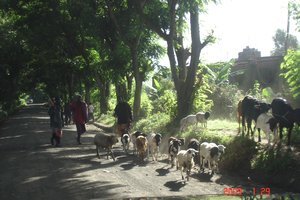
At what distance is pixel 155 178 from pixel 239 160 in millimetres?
2769

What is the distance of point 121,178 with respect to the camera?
478 inches

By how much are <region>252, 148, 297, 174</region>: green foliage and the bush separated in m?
0.34

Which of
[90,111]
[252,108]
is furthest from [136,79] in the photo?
[252,108]

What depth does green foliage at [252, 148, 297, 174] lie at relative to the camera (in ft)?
38.3

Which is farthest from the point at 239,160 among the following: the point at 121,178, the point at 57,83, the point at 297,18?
the point at 57,83

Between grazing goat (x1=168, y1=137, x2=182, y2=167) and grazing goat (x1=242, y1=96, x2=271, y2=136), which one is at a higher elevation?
grazing goat (x1=242, y1=96, x2=271, y2=136)

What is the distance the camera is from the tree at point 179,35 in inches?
826

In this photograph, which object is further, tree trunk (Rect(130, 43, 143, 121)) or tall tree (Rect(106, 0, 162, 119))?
tree trunk (Rect(130, 43, 143, 121))

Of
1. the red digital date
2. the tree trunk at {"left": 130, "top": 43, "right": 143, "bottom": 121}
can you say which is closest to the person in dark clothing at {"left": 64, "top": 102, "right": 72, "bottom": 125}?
the tree trunk at {"left": 130, "top": 43, "right": 143, "bottom": 121}

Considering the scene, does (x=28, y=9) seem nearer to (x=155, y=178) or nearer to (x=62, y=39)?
(x=62, y=39)

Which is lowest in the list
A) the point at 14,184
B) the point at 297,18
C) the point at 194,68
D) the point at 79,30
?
the point at 14,184

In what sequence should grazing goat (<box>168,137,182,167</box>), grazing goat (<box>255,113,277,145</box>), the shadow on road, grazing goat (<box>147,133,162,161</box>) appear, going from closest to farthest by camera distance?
1. the shadow on road
2. grazing goat (<box>255,113,277,145</box>)
3. grazing goat (<box>168,137,182,167</box>)
4. grazing goat (<box>147,133,162,161</box>)

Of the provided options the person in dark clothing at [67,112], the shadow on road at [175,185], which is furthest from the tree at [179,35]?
the person in dark clothing at [67,112]

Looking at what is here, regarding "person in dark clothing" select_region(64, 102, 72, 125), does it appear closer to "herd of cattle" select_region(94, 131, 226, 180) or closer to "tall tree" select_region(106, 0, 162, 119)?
"tall tree" select_region(106, 0, 162, 119)
